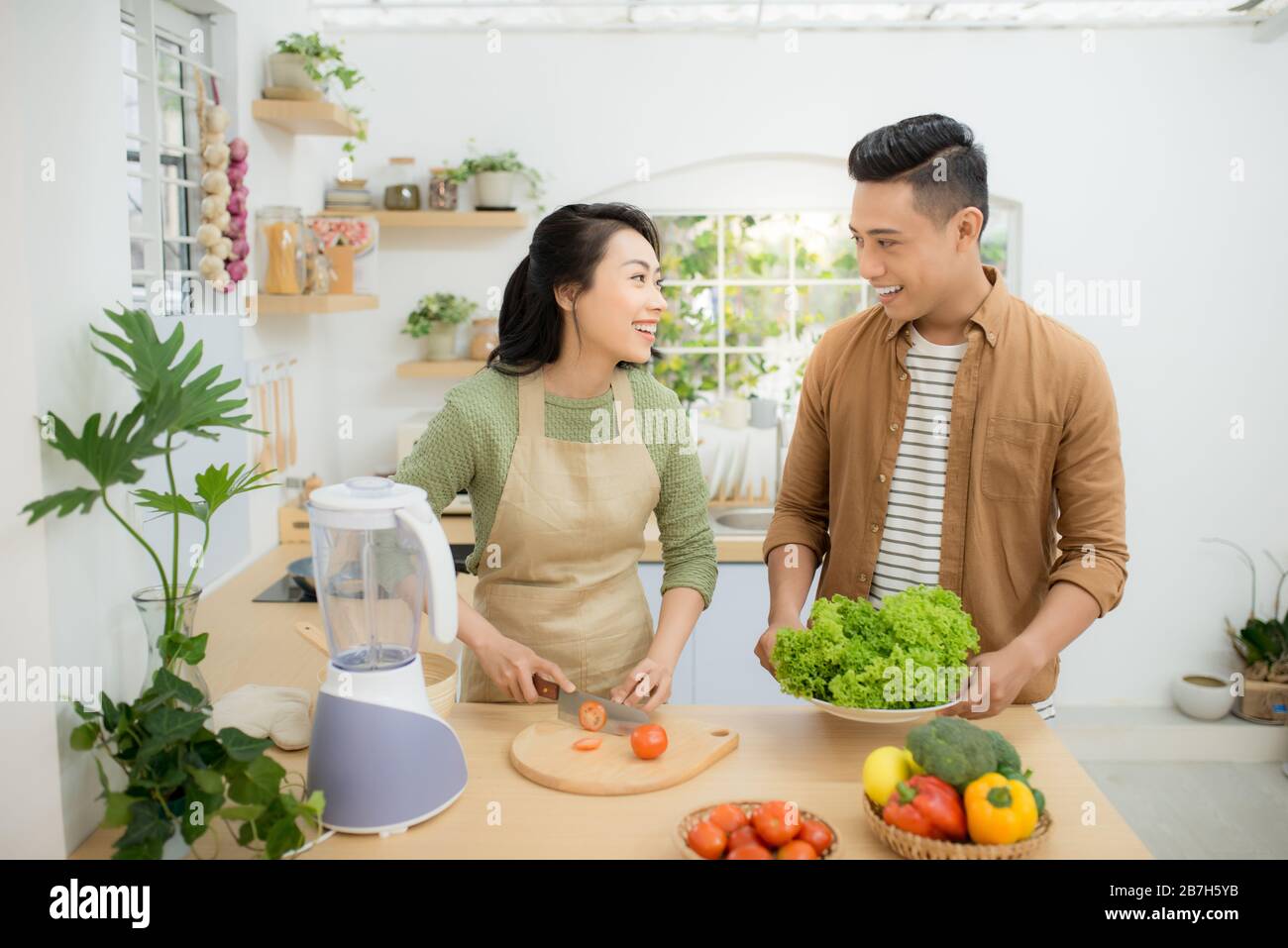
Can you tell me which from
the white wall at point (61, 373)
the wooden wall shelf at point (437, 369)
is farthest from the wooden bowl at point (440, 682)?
the wooden wall shelf at point (437, 369)

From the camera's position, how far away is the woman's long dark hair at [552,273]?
75.4 inches

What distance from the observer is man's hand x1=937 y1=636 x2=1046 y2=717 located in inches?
67.4

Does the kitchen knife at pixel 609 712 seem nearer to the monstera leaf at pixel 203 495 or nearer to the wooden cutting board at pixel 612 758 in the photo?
the wooden cutting board at pixel 612 758

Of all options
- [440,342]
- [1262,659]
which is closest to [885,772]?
[440,342]

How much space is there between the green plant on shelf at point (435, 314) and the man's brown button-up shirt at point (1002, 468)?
232 cm

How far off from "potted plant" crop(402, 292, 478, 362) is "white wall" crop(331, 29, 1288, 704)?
0.09 m

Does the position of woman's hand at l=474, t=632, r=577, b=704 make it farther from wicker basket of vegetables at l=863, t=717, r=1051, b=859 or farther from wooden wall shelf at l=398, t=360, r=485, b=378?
wooden wall shelf at l=398, t=360, r=485, b=378

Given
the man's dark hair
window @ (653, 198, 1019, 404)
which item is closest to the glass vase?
the man's dark hair

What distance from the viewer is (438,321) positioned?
420cm
